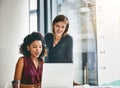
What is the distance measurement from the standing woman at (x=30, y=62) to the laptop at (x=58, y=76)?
7 centimetres

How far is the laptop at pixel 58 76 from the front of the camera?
5.22 ft

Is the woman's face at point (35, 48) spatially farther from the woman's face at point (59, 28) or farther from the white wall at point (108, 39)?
the white wall at point (108, 39)

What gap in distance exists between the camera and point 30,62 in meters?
1.74

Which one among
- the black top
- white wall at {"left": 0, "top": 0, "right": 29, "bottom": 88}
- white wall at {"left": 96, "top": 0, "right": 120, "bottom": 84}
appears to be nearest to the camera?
white wall at {"left": 96, "top": 0, "right": 120, "bottom": 84}

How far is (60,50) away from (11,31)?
494 mm

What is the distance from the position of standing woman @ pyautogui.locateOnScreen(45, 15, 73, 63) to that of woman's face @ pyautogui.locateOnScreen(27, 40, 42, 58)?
69 millimetres

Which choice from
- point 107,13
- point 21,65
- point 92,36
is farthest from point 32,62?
point 107,13

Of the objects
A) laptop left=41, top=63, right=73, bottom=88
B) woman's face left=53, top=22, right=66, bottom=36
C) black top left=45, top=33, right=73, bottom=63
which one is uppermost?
woman's face left=53, top=22, right=66, bottom=36

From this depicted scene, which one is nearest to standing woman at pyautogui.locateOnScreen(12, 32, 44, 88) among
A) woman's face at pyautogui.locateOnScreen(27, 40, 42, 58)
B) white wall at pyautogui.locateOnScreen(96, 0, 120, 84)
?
woman's face at pyautogui.locateOnScreen(27, 40, 42, 58)

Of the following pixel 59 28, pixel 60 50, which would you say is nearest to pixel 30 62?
pixel 60 50

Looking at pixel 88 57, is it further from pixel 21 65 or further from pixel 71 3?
pixel 21 65

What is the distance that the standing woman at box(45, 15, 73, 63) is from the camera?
1.67 m

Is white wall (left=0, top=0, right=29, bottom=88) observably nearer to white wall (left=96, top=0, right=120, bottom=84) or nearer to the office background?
the office background

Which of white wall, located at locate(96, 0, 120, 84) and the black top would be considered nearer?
white wall, located at locate(96, 0, 120, 84)
